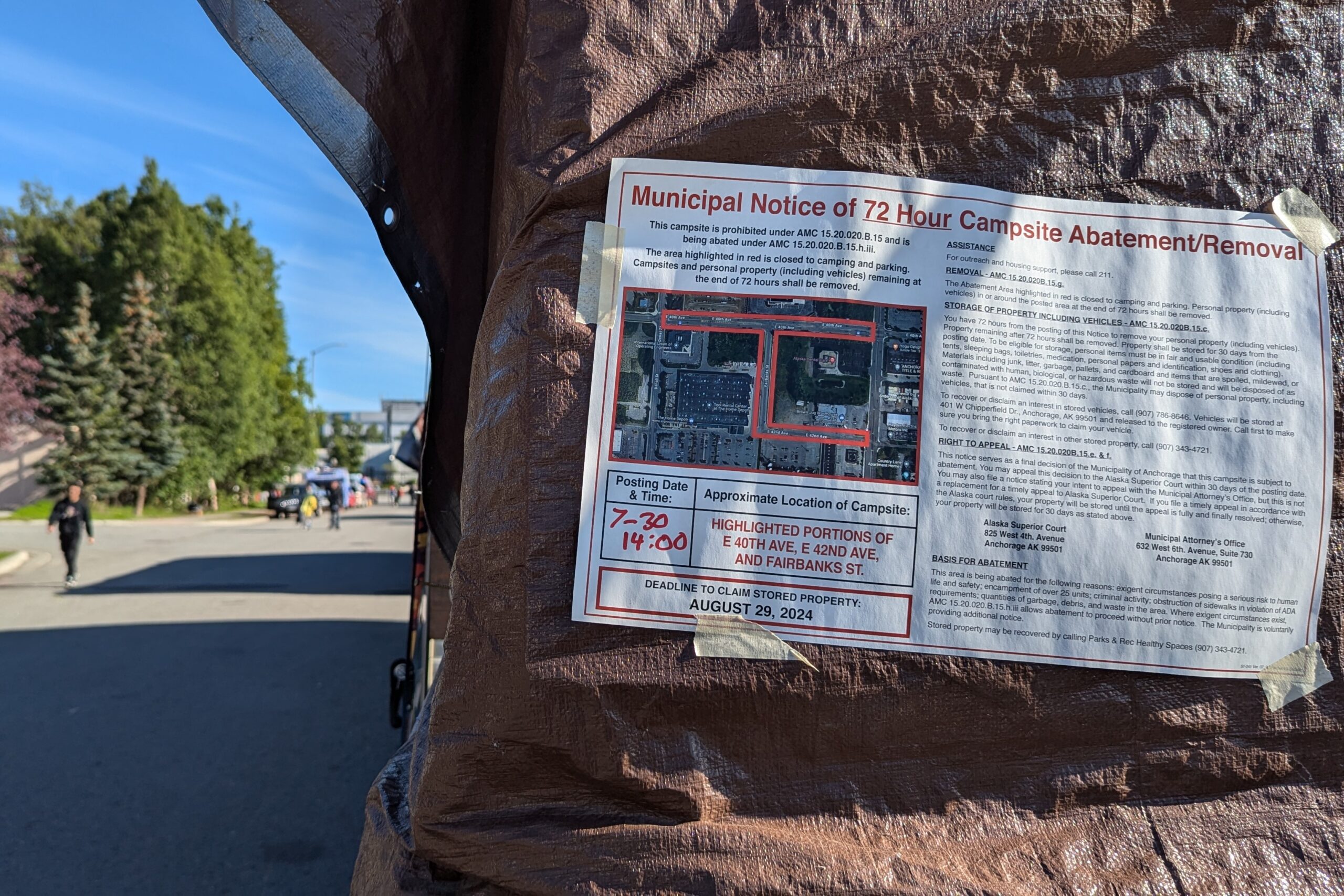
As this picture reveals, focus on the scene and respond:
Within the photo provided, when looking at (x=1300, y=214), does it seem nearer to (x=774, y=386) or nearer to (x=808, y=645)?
(x=774, y=386)

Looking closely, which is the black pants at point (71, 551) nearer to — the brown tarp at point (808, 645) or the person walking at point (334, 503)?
the brown tarp at point (808, 645)

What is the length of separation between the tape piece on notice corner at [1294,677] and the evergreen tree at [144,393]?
36.9 metres

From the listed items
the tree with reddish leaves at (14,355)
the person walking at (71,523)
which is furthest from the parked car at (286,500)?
the person walking at (71,523)

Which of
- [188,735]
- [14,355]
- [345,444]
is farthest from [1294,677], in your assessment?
[345,444]

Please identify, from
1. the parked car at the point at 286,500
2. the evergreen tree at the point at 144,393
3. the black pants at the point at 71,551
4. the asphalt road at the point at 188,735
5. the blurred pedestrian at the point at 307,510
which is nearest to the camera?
the asphalt road at the point at 188,735

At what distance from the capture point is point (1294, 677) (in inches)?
53.4

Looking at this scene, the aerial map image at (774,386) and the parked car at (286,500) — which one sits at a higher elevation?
the aerial map image at (774,386)

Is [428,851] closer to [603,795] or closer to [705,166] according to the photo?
[603,795]

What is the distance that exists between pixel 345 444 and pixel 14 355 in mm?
65748

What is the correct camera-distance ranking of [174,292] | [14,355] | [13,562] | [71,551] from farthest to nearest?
[174,292]
[14,355]
[13,562]
[71,551]

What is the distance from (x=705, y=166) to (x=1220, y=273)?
0.82 m

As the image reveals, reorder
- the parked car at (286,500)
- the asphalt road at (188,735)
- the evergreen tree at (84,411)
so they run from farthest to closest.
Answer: the parked car at (286,500) < the evergreen tree at (84,411) < the asphalt road at (188,735)

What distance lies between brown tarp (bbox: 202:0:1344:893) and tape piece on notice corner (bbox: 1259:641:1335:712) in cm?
2

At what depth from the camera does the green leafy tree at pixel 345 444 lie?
8906 cm
